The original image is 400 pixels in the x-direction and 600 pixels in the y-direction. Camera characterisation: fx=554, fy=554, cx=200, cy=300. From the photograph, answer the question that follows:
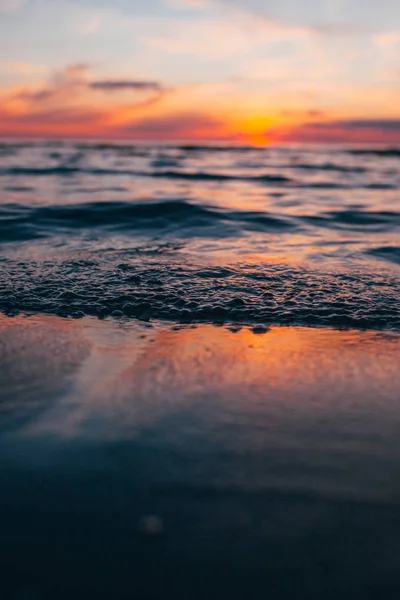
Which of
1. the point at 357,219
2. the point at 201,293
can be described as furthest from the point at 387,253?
the point at 357,219

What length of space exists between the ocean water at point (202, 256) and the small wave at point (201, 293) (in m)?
0.01

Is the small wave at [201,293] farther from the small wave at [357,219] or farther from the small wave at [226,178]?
the small wave at [226,178]

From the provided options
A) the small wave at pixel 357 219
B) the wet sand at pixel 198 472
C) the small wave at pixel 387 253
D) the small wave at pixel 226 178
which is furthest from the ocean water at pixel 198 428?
the small wave at pixel 226 178

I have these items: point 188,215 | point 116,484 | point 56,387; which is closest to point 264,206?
point 188,215

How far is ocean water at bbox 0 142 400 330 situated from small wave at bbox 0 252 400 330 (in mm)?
10

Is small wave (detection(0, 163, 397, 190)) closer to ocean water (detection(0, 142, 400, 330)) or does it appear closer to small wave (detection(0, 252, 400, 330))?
ocean water (detection(0, 142, 400, 330))

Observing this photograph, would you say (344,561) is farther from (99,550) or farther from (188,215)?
(188,215)

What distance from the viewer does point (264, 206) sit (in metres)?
11.6

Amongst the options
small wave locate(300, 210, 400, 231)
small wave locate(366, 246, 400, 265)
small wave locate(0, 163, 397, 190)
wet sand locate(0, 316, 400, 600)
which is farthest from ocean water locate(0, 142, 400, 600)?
small wave locate(0, 163, 397, 190)

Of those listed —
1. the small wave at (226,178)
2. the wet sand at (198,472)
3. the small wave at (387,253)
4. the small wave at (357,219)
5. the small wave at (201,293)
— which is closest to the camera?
the wet sand at (198,472)

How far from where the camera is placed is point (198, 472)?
214cm

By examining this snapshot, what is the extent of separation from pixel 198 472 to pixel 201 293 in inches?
107

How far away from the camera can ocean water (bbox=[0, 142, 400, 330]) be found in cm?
439

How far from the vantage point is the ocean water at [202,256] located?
439 cm
